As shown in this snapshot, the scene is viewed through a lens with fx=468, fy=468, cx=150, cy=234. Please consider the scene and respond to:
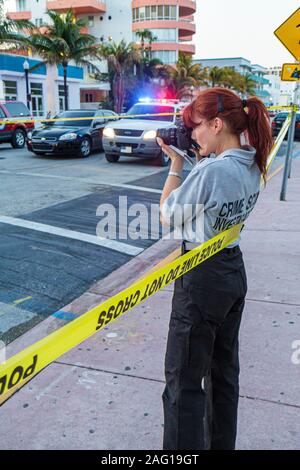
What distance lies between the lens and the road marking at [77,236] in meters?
5.98

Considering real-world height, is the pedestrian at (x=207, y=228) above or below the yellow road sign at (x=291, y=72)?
below

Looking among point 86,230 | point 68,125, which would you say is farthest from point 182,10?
point 86,230

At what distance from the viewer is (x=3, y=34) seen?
90.9 ft

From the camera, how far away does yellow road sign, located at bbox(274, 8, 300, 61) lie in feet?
24.8

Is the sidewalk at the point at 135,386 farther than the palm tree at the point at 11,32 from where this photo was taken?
No

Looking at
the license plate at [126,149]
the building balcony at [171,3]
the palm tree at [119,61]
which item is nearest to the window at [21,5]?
the building balcony at [171,3]

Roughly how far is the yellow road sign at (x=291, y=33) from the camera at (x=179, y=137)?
641 cm

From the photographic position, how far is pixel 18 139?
18.8 meters

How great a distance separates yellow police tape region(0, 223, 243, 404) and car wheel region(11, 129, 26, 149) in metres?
17.6

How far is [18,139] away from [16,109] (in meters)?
1.32

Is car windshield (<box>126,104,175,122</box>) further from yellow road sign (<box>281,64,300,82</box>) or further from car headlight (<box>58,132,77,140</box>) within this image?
yellow road sign (<box>281,64,300,82</box>)

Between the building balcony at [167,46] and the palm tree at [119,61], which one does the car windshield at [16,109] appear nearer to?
the palm tree at [119,61]

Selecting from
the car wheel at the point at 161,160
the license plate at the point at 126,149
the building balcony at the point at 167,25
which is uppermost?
the building balcony at the point at 167,25

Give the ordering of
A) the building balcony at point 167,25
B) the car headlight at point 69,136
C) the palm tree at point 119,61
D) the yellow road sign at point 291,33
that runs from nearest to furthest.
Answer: the yellow road sign at point 291,33
the car headlight at point 69,136
the palm tree at point 119,61
the building balcony at point 167,25
